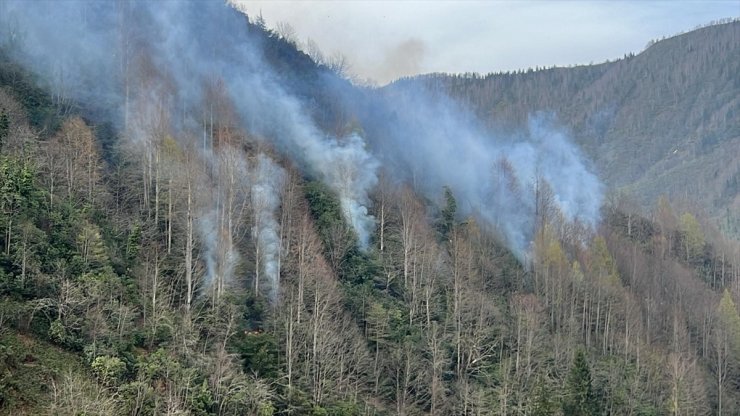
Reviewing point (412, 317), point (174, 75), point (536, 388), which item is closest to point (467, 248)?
point (412, 317)

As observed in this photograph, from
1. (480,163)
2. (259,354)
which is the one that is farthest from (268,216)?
(480,163)

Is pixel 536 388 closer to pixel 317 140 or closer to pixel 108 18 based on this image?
pixel 317 140

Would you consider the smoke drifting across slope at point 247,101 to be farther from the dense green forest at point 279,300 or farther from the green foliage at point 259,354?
the green foliage at point 259,354

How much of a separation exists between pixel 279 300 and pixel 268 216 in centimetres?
872

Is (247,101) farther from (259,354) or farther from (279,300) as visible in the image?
(259,354)

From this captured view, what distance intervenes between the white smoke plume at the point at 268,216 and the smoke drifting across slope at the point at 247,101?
6.28 meters

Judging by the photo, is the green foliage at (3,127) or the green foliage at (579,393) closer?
the green foliage at (3,127)

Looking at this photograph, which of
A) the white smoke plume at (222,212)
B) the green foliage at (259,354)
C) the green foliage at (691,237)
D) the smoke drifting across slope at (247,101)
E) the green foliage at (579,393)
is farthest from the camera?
the green foliage at (691,237)

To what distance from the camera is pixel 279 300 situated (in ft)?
161

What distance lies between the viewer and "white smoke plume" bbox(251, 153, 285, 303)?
169 ft

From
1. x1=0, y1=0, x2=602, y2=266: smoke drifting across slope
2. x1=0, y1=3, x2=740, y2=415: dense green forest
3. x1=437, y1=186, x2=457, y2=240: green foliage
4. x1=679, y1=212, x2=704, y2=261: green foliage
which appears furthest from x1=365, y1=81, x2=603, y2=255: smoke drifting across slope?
x1=679, y1=212, x2=704, y2=261: green foliage

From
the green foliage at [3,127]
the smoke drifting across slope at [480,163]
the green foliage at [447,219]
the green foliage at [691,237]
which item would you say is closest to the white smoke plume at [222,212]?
the green foliage at [3,127]

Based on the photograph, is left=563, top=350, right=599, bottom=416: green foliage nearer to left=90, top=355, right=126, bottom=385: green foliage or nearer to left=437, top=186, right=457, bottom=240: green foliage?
left=437, top=186, right=457, bottom=240: green foliage

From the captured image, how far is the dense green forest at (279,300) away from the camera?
3734 cm
